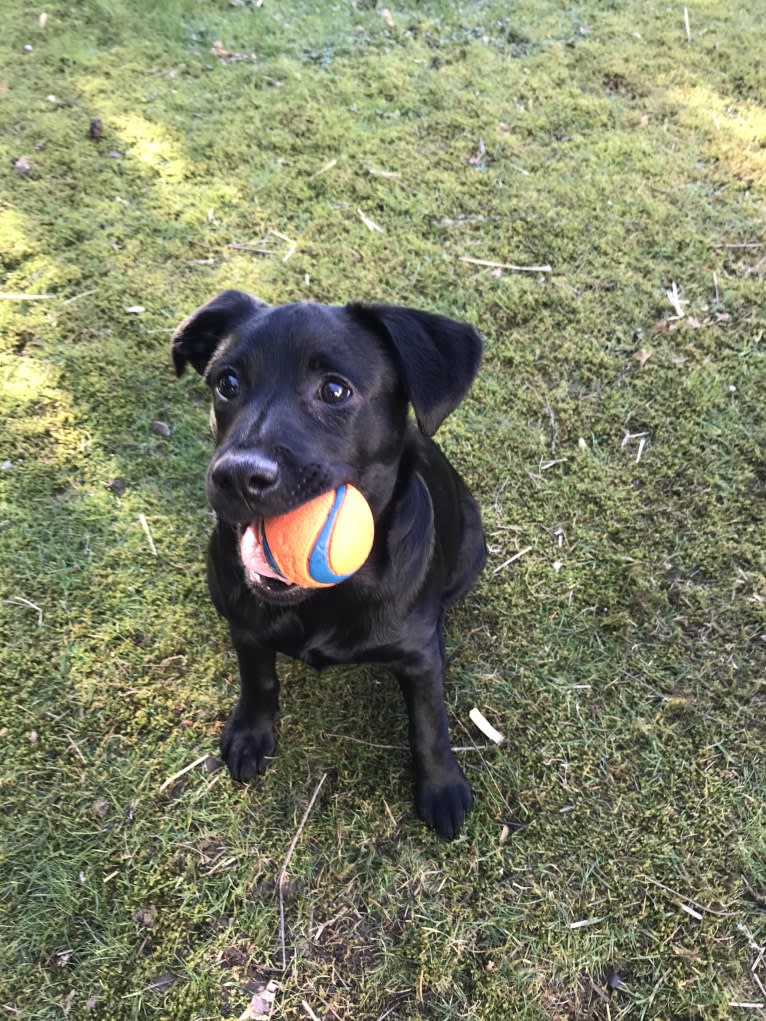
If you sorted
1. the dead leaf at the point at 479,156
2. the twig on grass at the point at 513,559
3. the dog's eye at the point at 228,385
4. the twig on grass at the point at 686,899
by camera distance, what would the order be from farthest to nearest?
the dead leaf at the point at 479,156 < the twig on grass at the point at 513,559 < the twig on grass at the point at 686,899 < the dog's eye at the point at 228,385

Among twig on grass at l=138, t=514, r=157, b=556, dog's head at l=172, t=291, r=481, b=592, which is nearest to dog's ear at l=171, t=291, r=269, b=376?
dog's head at l=172, t=291, r=481, b=592

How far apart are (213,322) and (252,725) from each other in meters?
1.40

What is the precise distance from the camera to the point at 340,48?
5832mm

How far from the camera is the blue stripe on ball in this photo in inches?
76.2

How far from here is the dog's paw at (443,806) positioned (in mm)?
2586

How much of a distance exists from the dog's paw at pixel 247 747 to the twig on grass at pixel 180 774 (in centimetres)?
8

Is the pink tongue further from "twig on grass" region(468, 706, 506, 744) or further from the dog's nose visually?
"twig on grass" region(468, 706, 506, 744)

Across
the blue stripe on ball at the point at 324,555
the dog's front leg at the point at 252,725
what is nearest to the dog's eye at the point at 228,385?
the blue stripe on ball at the point at 324,555

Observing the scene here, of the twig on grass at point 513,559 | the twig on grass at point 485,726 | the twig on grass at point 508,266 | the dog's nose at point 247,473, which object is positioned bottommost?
the twig on grass at point 485,726

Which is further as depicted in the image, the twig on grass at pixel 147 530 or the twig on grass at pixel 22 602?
the twig on grass at pixel 147 530

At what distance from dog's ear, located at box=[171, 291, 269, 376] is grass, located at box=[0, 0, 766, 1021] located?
107 cm

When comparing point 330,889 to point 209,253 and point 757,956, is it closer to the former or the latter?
point 757,956

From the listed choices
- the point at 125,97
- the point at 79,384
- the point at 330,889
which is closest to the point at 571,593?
the point at 330,889

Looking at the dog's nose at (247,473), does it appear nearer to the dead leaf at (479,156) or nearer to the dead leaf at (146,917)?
the dead leaf at (146,917)
